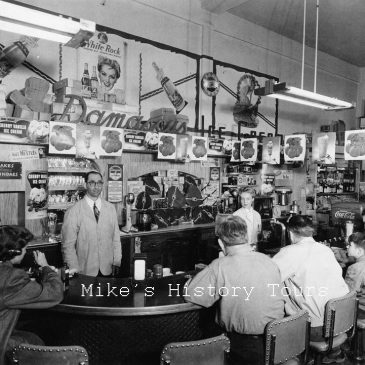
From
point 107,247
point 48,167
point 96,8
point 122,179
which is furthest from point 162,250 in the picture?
point 96,8

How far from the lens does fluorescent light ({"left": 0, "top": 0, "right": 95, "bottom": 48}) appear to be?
241cm

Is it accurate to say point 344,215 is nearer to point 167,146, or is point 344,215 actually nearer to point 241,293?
point 167,146

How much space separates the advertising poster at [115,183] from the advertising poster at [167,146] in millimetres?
633

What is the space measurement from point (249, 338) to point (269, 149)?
191 inches

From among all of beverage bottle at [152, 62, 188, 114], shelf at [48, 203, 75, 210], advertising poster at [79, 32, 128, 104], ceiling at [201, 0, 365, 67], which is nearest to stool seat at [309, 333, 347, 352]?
shelf at [48, 203, 75, 210]

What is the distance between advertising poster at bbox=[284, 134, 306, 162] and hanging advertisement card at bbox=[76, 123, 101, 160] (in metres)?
3.46

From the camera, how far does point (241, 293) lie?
241 cm

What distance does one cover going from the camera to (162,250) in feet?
18.4

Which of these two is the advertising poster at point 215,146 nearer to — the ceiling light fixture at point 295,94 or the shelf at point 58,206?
the ceiling light fixture at point 295,94

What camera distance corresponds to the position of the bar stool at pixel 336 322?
8.77ft

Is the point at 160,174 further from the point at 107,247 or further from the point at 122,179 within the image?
the point at 107,247

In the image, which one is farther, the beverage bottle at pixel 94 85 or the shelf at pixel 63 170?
the beverage bottle at pixel 94 85

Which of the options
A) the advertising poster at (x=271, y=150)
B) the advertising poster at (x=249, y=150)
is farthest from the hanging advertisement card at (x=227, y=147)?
the advertising poster at (x=271, y=150)

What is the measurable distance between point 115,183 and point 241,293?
3.34 m
